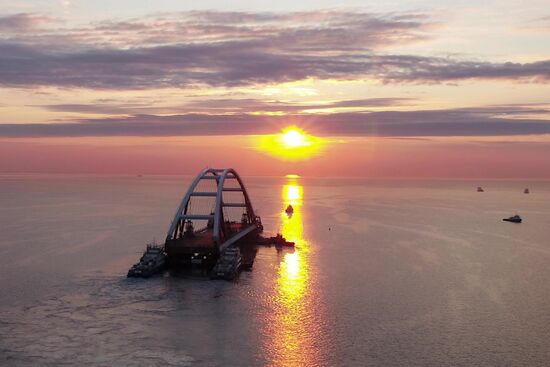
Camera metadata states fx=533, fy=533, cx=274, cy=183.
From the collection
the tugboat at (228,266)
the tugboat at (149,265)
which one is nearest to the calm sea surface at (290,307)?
the tugboat at (149,265)

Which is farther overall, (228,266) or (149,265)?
(149,265)

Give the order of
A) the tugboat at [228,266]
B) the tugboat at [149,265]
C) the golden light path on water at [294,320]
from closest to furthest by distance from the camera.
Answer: the golden light path on water at [294,320] < the tugboat at [228,266] < the tugboat at [149,265]

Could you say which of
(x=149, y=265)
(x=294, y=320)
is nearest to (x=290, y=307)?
(x=294, y=320)

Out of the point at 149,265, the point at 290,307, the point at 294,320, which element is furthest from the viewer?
the point at 149,265

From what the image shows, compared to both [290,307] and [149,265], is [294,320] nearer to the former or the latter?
[290,307]

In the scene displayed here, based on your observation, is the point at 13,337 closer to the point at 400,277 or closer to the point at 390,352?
the point at 390,352

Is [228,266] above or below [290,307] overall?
above

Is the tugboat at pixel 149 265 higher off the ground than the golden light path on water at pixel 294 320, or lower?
higher

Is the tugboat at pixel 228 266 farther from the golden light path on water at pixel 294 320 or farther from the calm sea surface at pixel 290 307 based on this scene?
the golden light path on water at pixel 294 320
